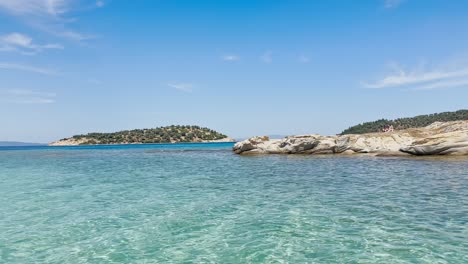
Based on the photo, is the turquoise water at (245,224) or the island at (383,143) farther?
the island at (383,143)

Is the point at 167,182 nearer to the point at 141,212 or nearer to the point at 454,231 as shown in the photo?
the point at 141,212

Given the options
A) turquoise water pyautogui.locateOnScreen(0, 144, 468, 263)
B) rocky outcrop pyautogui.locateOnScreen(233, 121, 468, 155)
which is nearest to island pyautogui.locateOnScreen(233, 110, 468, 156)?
rocky outcrop pyautogui.locateOnScreen(233, 121, 468, 155)

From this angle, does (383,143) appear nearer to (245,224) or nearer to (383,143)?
(383,143)

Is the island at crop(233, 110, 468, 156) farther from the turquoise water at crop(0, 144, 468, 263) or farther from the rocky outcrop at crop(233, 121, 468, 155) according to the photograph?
the turquoise water at crop(0, 144, 468, 263)

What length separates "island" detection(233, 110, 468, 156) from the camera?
49.5 metres

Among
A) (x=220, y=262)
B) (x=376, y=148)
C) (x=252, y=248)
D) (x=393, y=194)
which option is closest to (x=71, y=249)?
(x=220, y=262)

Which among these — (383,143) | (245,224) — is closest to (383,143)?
(383,143)

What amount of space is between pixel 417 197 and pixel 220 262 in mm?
15204

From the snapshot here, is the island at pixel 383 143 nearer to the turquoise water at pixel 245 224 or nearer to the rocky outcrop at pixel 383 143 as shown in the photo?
the rocky outcrop at pixel 383 143

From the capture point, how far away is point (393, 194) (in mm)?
22141

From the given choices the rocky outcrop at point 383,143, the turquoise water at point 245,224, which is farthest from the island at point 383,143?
the turquoise water at point 245,224

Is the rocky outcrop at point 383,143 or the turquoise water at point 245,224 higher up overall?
the rocky outcrop at point 383,143

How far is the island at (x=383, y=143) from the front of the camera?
49.5 meters

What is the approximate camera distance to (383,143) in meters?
60.6
